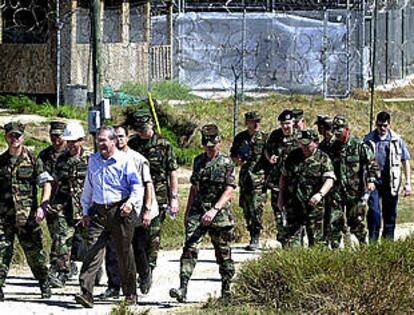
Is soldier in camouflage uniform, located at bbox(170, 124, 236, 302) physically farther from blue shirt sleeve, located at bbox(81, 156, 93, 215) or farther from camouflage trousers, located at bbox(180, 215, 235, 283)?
blue shirt sleeve, located at bbox(81, 156, 93, 215)

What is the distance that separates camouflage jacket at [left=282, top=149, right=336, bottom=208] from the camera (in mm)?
11008

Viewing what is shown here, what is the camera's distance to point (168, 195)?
443 inches

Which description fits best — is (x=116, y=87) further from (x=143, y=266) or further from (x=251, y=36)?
(x=143, y=266)

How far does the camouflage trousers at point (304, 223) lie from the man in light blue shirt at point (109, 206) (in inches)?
68.1

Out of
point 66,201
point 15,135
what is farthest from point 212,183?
point 15,135

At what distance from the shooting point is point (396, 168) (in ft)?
42.2

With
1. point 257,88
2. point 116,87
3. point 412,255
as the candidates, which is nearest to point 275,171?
point 412,255

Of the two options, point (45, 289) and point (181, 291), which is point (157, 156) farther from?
point (45, 289)

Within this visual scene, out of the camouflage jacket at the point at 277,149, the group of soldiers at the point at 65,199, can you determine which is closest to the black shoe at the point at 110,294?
the group of soldiers at the point at 65,199

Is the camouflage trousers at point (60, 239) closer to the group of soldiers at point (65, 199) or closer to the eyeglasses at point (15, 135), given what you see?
the group of soldiers at point (65, 199)

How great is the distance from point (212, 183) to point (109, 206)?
0.98m

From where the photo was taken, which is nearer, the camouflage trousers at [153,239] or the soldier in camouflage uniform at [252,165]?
the camouflage trousers at [153,239]

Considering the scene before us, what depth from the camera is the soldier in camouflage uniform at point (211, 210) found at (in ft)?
33.7

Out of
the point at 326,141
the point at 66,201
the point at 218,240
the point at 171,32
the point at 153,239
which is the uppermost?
the point at 171,32
